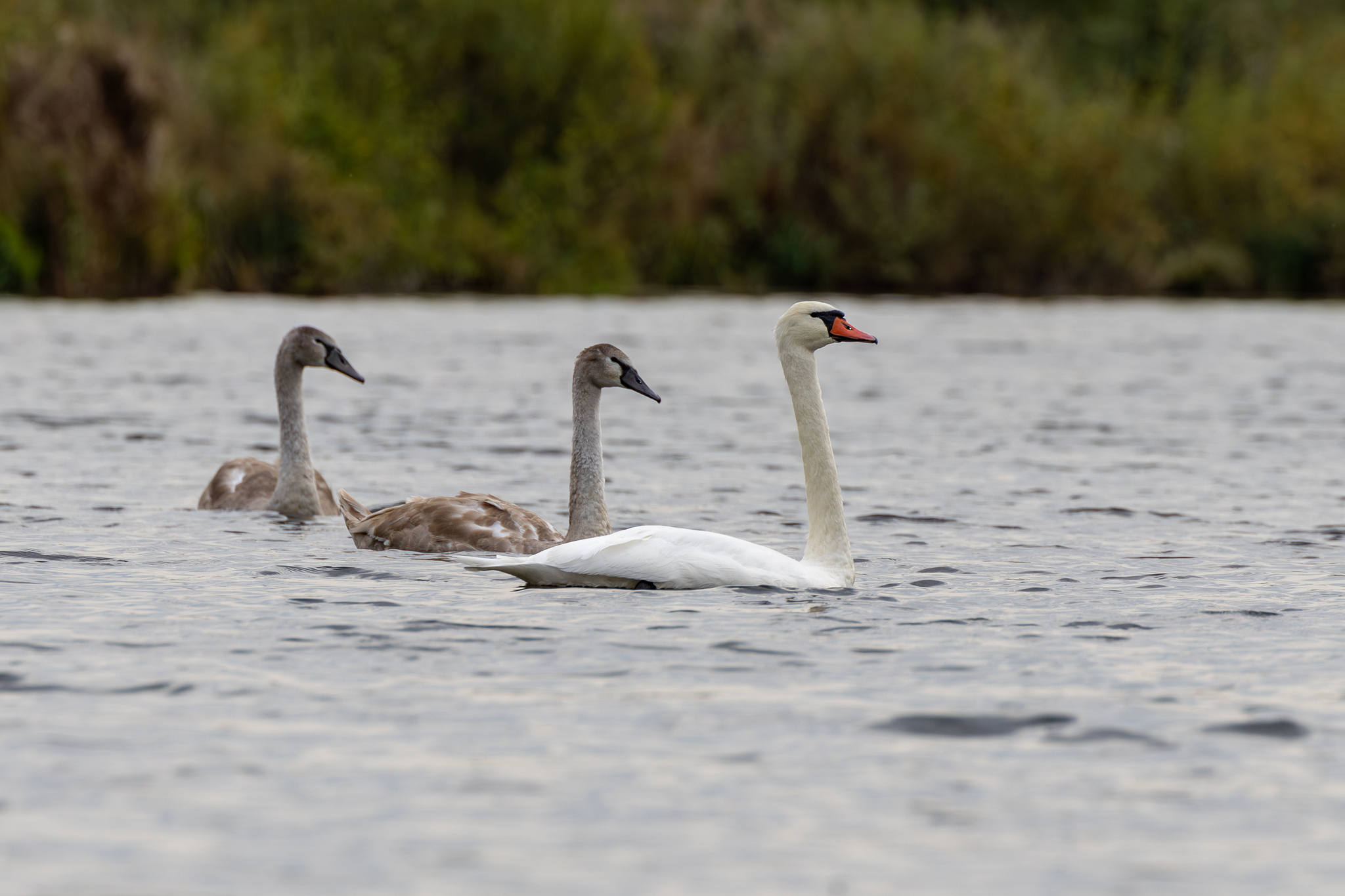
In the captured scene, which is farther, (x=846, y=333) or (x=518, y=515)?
(x=518, y=515)

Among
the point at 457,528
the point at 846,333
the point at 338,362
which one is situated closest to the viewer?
the point at 846,333

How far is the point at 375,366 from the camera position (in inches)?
972

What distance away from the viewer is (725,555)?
9.25m

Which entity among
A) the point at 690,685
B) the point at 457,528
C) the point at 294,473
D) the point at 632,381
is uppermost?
the point at 632,381

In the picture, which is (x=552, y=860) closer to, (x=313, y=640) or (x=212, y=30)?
(x=313, y=640)

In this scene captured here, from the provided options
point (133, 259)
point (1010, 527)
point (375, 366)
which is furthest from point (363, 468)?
point (133, 259)

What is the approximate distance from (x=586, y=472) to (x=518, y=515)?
420mm

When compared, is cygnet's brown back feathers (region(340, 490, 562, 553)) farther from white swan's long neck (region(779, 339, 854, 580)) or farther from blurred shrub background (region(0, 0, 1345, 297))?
blurred shrub background (region(0, 0, 1345, 297))

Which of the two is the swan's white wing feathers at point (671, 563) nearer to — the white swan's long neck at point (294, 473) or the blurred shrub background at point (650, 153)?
the white swan's long neck at point (294, 473)

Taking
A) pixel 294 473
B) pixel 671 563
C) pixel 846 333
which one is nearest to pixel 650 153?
pixel 294 473

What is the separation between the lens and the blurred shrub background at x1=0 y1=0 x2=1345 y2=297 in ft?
117

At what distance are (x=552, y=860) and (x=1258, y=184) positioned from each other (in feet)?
154

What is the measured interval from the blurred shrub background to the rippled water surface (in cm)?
2035

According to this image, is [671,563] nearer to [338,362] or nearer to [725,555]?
[725,555]
